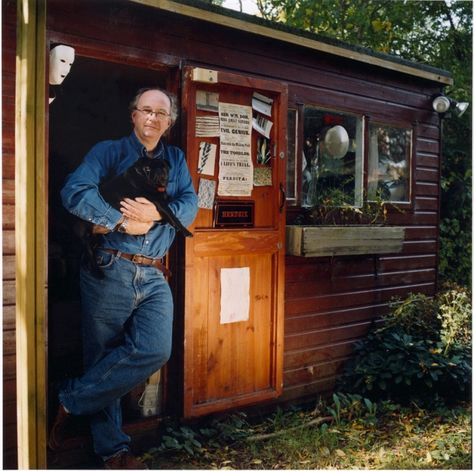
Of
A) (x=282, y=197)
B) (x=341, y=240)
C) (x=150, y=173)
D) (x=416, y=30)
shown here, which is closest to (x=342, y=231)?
(x=341, y=240)

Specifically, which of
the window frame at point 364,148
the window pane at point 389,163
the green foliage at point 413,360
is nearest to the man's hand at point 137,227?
the window frame at point 364,148

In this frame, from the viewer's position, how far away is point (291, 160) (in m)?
5.34

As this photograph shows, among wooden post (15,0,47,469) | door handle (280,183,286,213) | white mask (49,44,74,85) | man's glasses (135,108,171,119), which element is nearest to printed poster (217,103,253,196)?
door handle (280,183,286,213)

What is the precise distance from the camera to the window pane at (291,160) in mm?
5297

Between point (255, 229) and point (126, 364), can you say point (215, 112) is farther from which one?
point (126, 364)

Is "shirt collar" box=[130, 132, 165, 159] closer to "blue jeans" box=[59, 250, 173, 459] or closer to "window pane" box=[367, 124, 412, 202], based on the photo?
"blue jeans" box=[59, 250, 173, 459]

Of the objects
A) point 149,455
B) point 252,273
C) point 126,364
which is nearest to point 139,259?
point 126,364

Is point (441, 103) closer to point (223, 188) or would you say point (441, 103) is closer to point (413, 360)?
point (413, 360)

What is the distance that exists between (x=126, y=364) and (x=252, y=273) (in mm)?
1279

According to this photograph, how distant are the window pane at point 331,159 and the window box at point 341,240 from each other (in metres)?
0.40

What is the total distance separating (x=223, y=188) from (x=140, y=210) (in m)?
0.75

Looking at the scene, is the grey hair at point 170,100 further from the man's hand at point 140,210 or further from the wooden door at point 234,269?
the man's hand at point 140,210

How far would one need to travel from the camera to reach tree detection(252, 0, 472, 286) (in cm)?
1040

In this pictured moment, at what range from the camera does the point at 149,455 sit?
4176 mm
